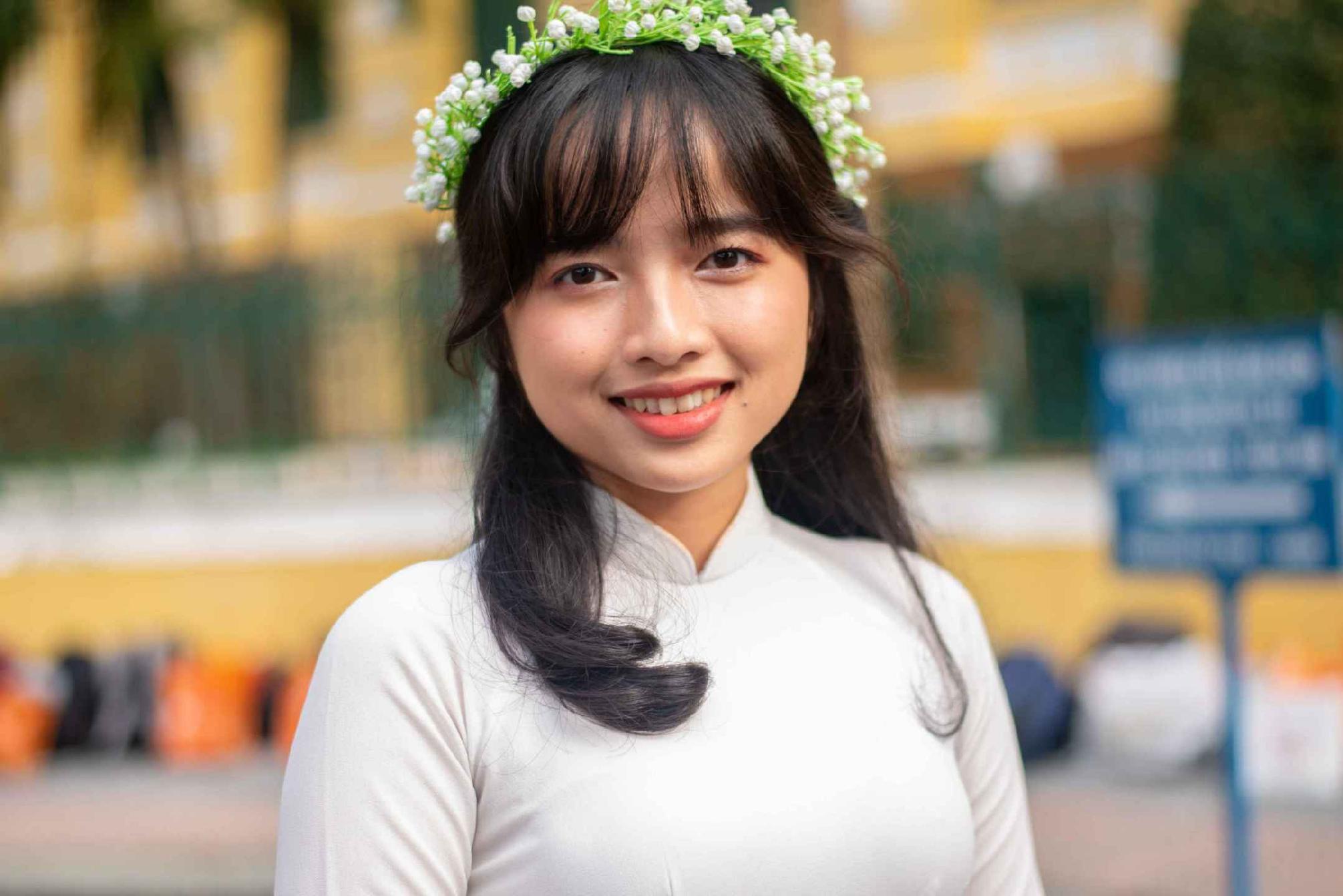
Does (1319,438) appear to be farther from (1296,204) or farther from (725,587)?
(1296,204)

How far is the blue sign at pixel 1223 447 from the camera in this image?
409 cm

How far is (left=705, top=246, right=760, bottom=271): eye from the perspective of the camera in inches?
60.1

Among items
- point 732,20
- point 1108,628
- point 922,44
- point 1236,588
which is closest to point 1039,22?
point 922,44

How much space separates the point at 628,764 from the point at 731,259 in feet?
1.61

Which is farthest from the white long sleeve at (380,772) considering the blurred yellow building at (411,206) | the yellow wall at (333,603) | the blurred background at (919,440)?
the yellow wall at (333,603)

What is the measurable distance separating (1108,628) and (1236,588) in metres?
2.80

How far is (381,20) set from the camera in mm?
16438

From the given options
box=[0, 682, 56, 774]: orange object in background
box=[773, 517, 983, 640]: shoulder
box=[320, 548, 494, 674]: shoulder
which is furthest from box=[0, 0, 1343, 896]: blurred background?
box=[320, 548, 494, 674]: shoulder

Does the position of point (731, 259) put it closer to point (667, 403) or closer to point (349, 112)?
point (667, 403)

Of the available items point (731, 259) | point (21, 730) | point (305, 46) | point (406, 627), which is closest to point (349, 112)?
point (305, 46)

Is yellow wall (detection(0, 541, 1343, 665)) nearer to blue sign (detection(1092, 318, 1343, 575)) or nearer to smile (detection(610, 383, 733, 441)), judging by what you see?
blue sign (detection(1092, 318, 1343, 575))

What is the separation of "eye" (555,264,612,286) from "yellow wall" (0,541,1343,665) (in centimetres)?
583

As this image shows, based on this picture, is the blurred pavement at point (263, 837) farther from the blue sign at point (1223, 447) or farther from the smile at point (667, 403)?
the smile at point (667, 403)

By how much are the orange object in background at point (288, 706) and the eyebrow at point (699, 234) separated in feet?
20.9
